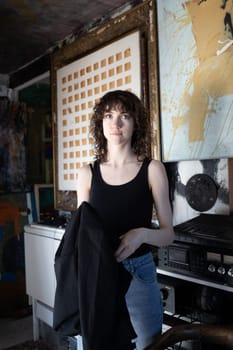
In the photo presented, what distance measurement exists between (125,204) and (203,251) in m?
0.39

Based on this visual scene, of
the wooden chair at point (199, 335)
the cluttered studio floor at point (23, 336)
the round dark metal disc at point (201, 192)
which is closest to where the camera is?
the wooden chair at point (199, 335)

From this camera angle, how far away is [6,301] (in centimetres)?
352

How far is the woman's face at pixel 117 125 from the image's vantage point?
1.28 metres

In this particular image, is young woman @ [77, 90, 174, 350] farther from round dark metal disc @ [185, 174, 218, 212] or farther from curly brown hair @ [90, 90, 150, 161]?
round dark metal disc @ [185, 174, 218, 212]

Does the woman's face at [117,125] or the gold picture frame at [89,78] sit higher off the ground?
the gold picture frame at [89,78]

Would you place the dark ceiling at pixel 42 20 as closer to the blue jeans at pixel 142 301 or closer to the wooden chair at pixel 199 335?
the blue jeans at pixel 142 301

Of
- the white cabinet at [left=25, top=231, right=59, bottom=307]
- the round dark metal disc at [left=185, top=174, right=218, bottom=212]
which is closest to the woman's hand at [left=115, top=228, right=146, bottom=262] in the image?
the round dark metal disc at [left=185, top=174, right=218, bottom=212]

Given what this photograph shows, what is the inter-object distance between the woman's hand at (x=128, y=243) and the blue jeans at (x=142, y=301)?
5.8 inches

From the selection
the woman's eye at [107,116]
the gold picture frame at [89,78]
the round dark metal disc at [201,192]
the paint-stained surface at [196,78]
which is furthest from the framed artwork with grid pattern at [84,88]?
the woman's eye at [107,116]

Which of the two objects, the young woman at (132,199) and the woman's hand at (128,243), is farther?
the young woman at (132,199)

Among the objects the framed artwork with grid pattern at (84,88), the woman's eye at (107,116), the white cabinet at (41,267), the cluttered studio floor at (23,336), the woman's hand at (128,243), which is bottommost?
the cluttered studio floor at (23,336)

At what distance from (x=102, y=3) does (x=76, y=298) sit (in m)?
1.98

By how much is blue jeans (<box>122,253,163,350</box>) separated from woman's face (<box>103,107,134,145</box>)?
1.51ft

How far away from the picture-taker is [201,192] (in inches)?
68.7
